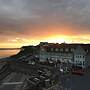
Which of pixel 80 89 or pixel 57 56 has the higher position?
pixel 57 56

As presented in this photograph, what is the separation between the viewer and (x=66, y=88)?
110ft

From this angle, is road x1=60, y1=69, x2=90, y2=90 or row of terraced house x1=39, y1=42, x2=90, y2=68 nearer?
road x1=60, y1=69, x2=90, y2=90

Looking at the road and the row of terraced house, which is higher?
the row of terraced house

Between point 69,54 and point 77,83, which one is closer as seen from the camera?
point 77,83

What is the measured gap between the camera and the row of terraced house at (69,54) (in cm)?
5806

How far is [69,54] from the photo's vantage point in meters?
64.4

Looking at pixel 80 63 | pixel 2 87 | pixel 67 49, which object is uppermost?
pixel 67 49

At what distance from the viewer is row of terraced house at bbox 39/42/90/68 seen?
58062 millimetres

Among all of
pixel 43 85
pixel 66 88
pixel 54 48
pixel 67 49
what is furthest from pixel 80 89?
pixel 54 48

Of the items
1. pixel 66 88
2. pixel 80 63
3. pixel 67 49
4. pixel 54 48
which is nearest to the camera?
pixel 66 88

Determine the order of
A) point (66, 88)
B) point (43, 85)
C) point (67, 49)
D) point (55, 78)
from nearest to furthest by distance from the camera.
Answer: point (66, 88)
point (43, 85)
point (55, 78)
point (67, 49)

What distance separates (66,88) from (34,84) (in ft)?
24.2

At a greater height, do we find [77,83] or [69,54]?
[69,54]

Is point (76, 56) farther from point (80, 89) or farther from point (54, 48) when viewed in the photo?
point (80, 89)
